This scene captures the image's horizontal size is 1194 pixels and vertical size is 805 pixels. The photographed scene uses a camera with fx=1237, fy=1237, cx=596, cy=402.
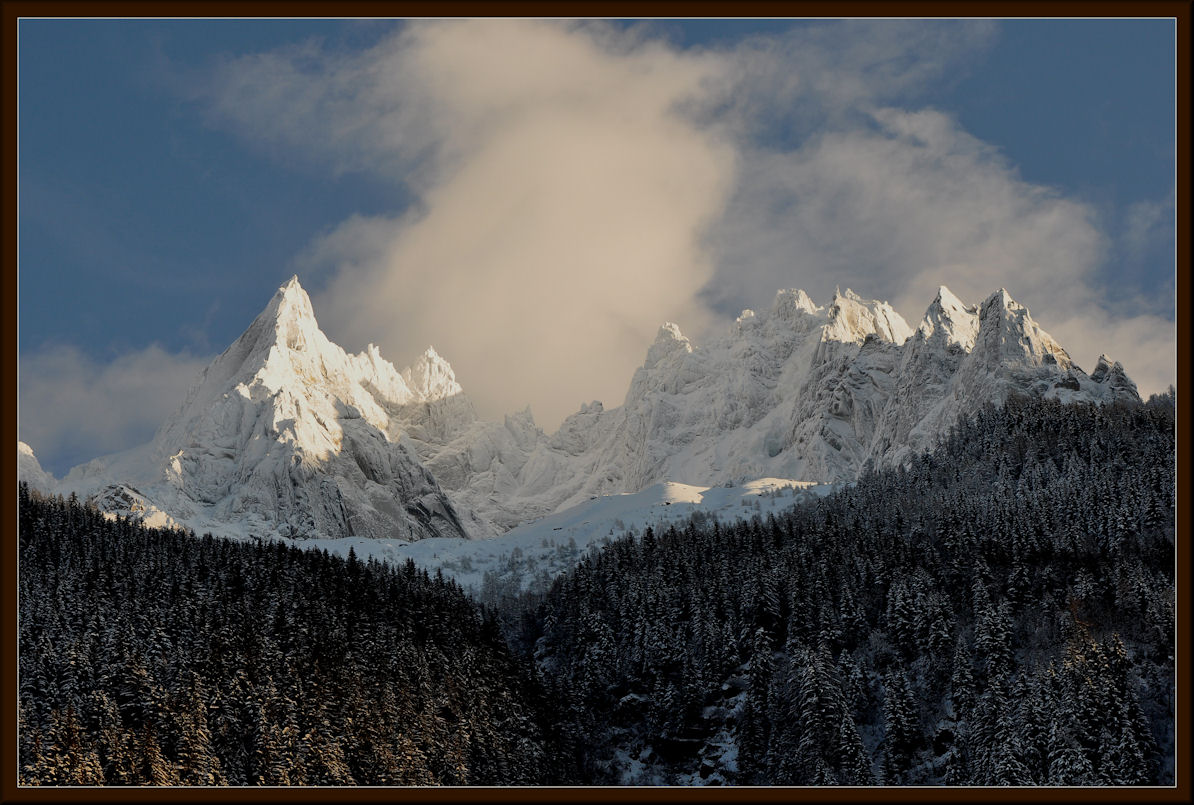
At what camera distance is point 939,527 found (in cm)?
16738

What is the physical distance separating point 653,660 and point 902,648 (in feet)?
97.0

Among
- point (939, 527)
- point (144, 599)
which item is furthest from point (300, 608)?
point (939, 527)

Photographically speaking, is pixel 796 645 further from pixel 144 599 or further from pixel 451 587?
pixel 144 599

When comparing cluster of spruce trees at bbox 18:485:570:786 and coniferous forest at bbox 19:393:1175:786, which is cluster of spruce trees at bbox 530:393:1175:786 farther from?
cluster of spruce trees at bbox 18:485:570:786

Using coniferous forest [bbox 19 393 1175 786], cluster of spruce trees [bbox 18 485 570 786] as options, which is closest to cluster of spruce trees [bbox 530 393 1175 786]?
coniferous forest [bbox 19 393 1175 786]

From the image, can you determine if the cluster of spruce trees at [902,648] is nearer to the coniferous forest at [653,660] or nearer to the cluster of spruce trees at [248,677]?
the coniferous forest at [653,660]

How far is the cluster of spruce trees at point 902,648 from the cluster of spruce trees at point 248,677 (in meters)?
15.3

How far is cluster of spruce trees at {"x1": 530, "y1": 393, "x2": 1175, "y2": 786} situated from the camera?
4535 inches

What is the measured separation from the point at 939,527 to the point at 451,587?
69.2m

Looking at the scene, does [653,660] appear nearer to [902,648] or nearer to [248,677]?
[902,648]

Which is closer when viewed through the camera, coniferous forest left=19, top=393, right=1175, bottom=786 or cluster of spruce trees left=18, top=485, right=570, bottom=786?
cluster of spruce trees left=18, top=485, right=570, bottom=786

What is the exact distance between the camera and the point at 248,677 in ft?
389

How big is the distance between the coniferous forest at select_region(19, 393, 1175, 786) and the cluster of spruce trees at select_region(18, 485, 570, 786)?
31cm

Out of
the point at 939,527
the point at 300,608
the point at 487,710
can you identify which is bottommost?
the point at 487,710
